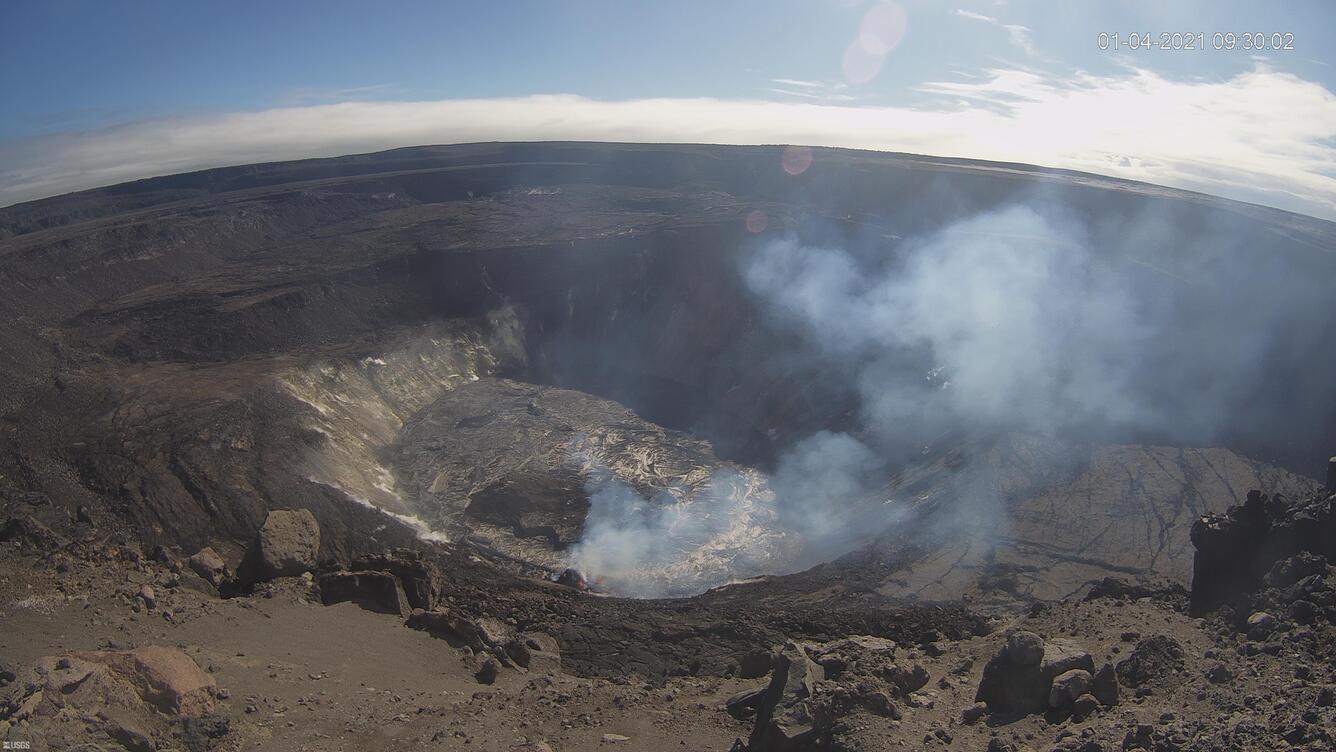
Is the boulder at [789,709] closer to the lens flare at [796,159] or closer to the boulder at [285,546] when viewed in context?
the boulder at [285,546]

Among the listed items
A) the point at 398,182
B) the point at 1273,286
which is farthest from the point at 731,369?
the point at 398,182

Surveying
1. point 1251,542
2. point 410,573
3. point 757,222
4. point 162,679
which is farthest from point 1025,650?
point 757,222

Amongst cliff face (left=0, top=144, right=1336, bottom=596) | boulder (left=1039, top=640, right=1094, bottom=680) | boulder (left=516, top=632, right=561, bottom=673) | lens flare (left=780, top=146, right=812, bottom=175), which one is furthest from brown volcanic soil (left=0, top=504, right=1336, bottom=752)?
lens flare (left=780, top=146, right=812, bottom=175)

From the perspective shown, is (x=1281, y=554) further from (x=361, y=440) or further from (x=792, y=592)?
(x=361, y=440)

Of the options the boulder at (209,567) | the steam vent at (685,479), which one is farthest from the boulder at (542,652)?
the boulder at (209,567)

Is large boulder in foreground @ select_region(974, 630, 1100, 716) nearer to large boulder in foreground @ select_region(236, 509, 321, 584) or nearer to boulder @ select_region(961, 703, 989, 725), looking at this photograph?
boulder @ select_region(961, 703, 989, 725)

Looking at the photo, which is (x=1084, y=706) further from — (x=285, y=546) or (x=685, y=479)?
(x=685, y=479)

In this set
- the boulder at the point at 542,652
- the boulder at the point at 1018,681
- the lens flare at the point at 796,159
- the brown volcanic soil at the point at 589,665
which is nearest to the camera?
the brown volcanic soil at the point at 589,665
